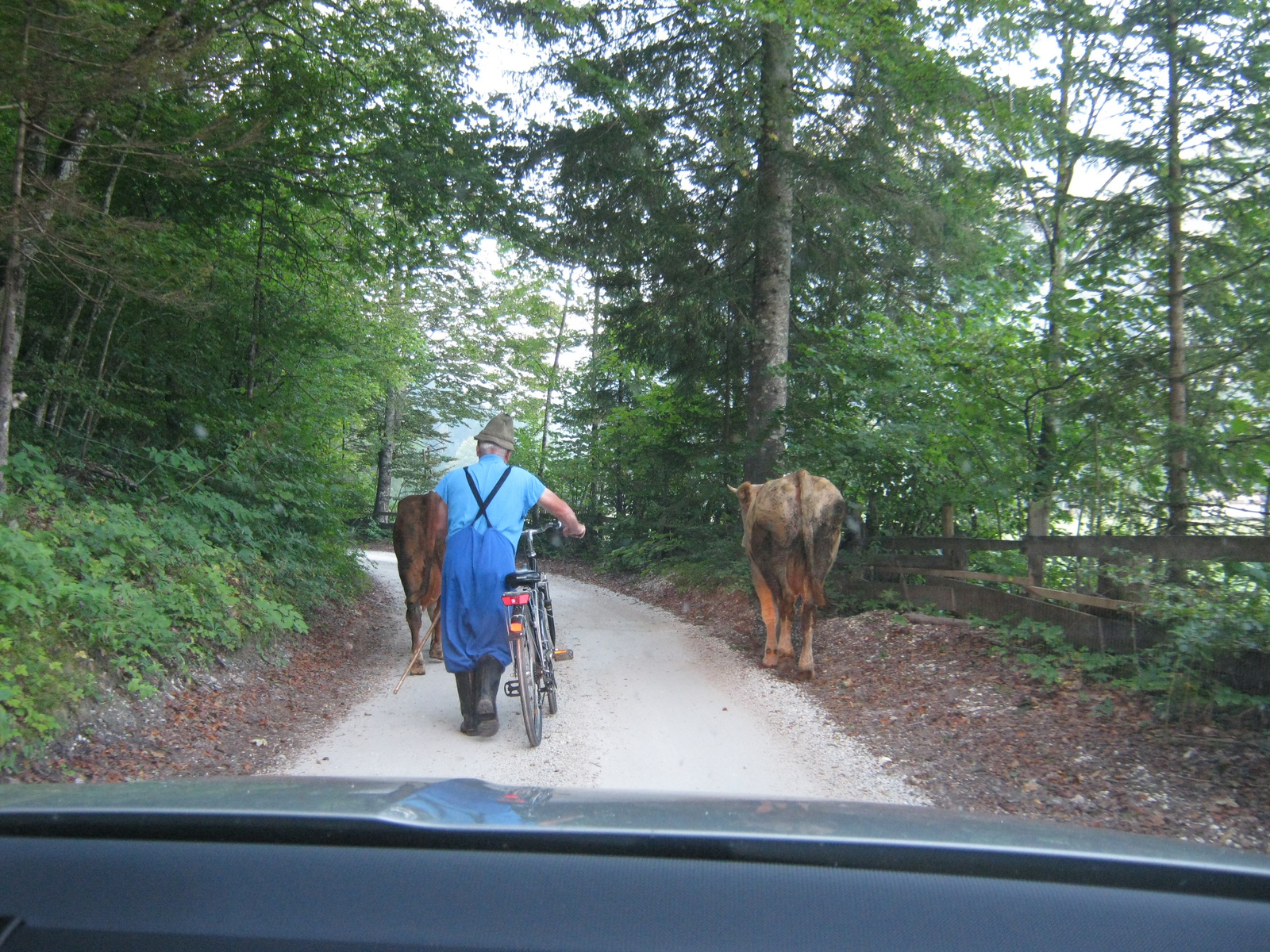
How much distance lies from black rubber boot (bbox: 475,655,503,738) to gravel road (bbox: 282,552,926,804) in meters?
0.08

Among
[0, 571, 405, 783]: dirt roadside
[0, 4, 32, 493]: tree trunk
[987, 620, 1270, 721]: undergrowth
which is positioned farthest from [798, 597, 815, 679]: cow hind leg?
[0, 4, 32, 493]: tree trunk

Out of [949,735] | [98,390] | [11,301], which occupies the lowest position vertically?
[949,735]

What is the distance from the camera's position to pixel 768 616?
8.28 m

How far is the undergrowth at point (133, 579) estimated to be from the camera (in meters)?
4.75

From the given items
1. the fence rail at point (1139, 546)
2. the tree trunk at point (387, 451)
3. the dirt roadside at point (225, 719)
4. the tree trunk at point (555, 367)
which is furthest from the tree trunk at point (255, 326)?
the tree trunk at point (387, 451)

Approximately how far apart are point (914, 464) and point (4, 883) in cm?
925

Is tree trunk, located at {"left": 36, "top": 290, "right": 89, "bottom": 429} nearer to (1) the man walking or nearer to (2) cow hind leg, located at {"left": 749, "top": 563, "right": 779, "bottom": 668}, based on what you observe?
(1) the man walking

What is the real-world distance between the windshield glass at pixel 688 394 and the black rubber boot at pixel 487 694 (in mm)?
28

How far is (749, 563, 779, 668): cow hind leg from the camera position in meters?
8.09

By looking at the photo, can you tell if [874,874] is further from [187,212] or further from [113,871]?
[187,212]

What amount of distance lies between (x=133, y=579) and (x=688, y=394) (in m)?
10.1

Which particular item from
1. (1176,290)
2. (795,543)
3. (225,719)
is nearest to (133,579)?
(225,719)

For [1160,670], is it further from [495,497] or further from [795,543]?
[495,497]

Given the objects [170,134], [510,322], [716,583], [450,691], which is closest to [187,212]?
[170,134]
